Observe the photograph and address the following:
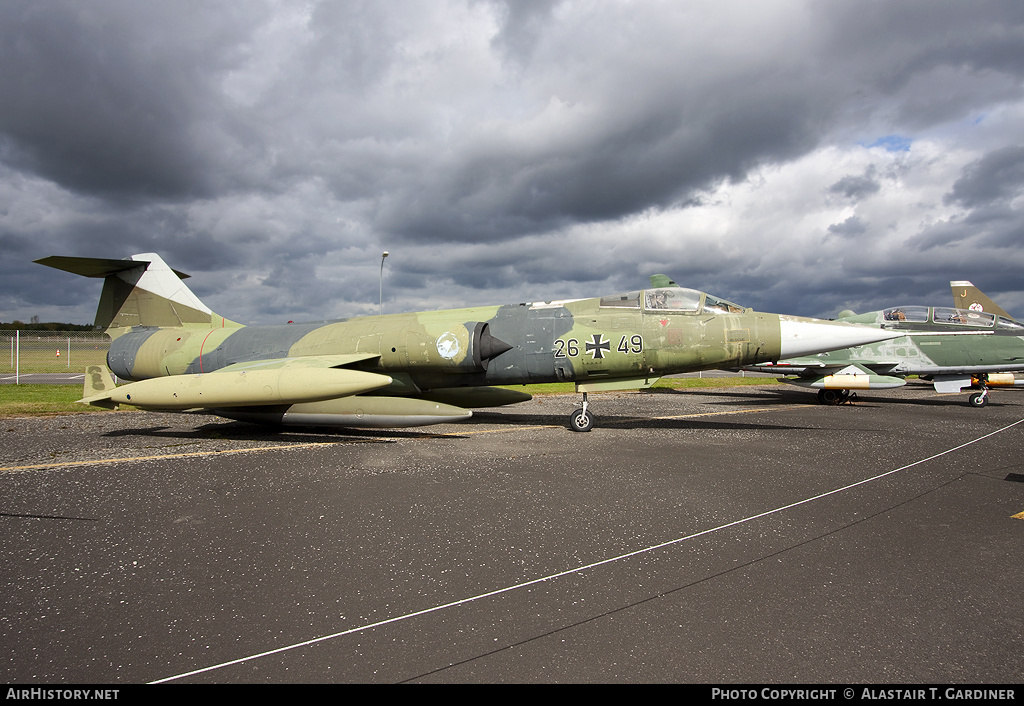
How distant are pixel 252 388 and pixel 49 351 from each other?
52553mm

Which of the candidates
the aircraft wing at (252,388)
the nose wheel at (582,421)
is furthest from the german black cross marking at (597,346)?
the aircraft wing at (252,388)

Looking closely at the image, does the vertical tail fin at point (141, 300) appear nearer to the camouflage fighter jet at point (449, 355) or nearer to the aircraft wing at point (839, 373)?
the camouflage fighter jet at point (449, 355)

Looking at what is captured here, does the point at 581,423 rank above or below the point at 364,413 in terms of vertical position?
below

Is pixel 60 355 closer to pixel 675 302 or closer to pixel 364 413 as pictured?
pixel 364 413

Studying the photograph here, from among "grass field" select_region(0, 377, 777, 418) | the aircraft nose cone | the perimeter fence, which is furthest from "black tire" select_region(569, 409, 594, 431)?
the perimeter fence

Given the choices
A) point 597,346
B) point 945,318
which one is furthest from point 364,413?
point 945,318

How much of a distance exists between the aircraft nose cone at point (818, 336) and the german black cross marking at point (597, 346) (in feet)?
9.29

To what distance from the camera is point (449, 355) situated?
8.29 m

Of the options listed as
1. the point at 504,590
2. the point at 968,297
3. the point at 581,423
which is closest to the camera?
the point at 504,590

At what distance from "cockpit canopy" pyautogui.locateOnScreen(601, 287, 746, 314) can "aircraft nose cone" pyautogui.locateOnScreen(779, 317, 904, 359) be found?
2.74 feet

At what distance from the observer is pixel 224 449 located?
7289mm

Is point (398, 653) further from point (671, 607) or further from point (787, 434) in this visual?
point (787, 434)
